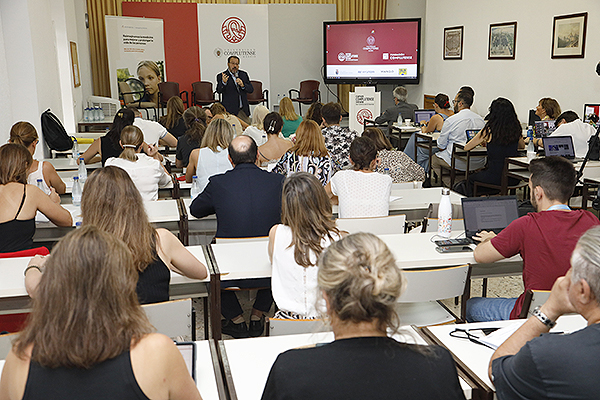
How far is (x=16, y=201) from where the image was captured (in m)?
3.20

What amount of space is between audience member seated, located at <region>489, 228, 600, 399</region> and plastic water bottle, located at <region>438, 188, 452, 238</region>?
1.52 m

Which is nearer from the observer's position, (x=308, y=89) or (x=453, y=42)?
(x=453, y=42)

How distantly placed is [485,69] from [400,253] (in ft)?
25.2

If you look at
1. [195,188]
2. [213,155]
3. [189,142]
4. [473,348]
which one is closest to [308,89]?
[189,142]

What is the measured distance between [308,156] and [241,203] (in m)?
1.27

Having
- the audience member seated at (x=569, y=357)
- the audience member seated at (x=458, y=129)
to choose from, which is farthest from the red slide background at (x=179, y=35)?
the audience member seated at (x=569, y=357)

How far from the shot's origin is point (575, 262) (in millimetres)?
1508

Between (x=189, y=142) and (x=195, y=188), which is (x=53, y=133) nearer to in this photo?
(x=189, y=142)

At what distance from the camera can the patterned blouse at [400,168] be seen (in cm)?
518

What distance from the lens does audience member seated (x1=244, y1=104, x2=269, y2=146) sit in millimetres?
6586

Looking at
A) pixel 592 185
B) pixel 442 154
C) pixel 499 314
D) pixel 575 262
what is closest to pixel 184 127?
pixel 442 154

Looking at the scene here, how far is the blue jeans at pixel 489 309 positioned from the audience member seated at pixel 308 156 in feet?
6.58

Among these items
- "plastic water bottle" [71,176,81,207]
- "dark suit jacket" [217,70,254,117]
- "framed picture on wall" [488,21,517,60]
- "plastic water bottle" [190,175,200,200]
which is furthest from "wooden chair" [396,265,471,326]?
"dark suit jacket" [217,70,254,117]

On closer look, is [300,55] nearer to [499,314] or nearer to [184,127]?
[184,127]
